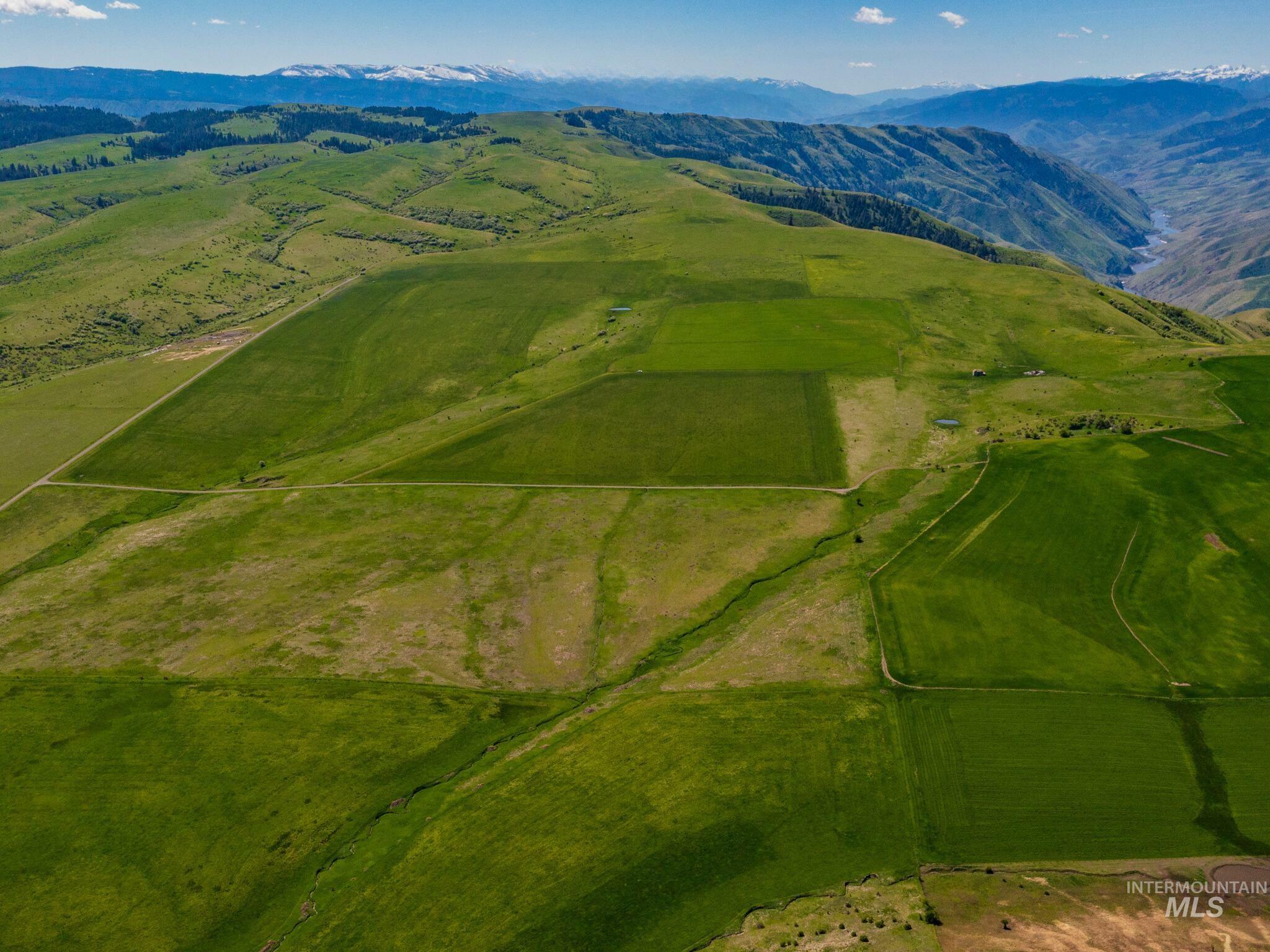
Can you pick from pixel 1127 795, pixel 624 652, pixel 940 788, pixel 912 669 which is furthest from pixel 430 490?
pixel 1127 795

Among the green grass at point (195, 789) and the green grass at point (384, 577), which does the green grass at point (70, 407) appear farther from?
the green grass at point (195, 789)

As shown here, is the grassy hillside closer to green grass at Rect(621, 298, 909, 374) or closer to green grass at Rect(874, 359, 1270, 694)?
green grass at Rect(874, 359, 1270, 694)

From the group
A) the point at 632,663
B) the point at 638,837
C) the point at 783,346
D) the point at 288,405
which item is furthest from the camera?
the point at 783,346

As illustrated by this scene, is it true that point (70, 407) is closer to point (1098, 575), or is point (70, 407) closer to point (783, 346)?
point (783, 346)

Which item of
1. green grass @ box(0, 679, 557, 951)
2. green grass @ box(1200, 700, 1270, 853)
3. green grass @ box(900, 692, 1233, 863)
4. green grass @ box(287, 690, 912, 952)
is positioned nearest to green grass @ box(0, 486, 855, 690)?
green grass @ box(0, 679, 557, 951)

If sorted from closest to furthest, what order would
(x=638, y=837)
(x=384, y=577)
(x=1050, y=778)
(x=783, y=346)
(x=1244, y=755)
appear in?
(x=638, y=837) < (x=1050, y=778) < (x=1244, y=755) < (x=384, y=577) < (x=783, y=346)

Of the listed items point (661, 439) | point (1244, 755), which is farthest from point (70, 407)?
point (1244, 755)

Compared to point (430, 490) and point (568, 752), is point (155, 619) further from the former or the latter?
point (568, 752)
